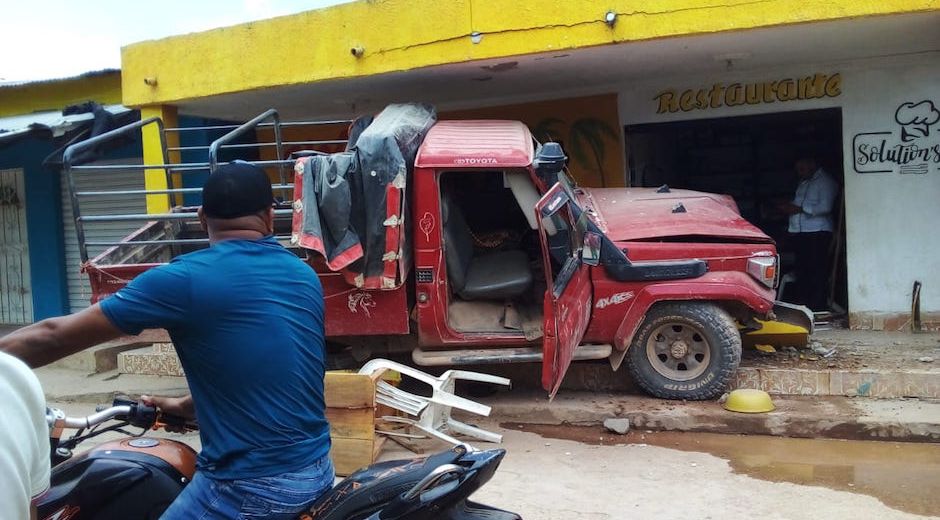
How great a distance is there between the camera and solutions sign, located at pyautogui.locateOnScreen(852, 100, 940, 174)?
810 centimetres

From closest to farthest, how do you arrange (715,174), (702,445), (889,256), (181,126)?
(702,445), (889,256), (181,126), (715,174)

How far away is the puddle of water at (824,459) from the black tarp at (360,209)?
1.70 m

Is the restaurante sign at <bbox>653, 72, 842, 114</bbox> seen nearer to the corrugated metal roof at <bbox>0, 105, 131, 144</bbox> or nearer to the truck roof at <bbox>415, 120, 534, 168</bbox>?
the truck roof at <bbox>415, 120, 534, 168</bbox>

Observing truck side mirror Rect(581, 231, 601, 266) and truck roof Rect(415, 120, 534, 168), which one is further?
truck roof Rect(415, 120, 534, 168)

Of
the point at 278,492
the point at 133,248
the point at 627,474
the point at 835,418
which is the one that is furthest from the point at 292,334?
the point at 133,248

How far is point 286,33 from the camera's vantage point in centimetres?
875

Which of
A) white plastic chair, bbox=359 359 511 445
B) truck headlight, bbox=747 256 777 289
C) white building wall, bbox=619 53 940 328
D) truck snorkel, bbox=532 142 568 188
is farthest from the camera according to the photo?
white building wall, bbox=619 53 940 328

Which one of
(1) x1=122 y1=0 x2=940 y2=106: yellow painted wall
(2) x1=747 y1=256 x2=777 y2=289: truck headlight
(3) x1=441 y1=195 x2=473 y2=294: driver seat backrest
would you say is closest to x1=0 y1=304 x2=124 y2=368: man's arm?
(3) x1=441 y1=195 x2=473 y2=294: driver seat backrest

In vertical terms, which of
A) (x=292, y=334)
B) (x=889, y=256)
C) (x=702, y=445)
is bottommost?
(x=702, y=445)

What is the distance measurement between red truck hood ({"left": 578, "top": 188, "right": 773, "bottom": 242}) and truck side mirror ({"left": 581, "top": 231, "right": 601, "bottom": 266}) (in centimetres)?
42

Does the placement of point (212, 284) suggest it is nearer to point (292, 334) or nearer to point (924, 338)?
point (292, 334)

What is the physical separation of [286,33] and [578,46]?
130 inches

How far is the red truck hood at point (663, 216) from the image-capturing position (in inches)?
245

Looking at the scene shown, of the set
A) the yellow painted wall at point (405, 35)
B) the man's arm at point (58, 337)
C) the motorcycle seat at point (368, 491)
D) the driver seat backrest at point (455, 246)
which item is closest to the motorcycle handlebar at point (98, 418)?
the man's arm at point (58, 337)
